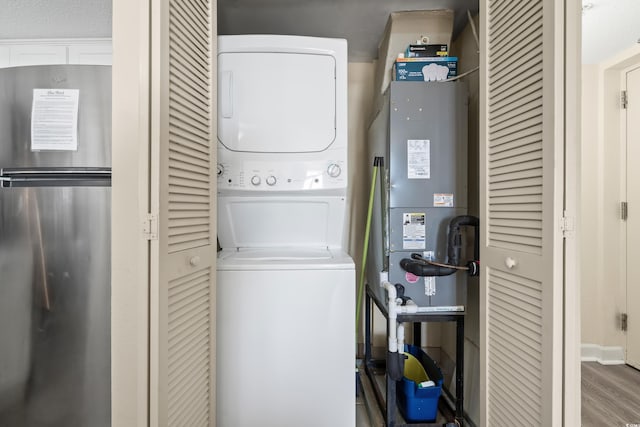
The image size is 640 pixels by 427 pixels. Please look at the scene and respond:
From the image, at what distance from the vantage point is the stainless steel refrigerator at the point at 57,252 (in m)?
1.15

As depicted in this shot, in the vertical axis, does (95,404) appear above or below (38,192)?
below

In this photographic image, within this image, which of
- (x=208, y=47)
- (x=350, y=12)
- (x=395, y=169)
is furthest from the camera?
(x=350, y=12)

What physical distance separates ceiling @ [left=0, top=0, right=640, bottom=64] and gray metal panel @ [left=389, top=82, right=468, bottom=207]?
62 cm

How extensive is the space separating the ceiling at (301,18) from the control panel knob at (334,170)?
3.26ft

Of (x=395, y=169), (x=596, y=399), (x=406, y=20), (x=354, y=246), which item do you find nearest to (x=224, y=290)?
(x=395, y=169)

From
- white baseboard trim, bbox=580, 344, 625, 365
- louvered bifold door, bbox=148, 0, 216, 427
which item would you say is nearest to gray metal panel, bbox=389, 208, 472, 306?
louvered bifold door, bbox=148, 0, 216, 427

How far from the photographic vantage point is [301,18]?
6.19 feet

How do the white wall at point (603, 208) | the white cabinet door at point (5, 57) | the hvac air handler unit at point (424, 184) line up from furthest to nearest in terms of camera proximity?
the white wall at point (603, 208)
the white cabinet door at point (5, 57)
the hvac air handler unit at point (424, 184)

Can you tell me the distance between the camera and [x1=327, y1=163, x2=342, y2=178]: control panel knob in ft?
5.39

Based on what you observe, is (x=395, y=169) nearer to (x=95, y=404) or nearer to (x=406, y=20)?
(x=406, y=20)

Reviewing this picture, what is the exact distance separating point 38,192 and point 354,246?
1.90 meters

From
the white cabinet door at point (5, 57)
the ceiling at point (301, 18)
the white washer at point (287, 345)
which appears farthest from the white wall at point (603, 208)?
the white cabinet door at point (5, 57)

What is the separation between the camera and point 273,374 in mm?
1368

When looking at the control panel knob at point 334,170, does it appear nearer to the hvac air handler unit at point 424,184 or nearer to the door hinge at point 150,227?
the hvac air handler unit at point 424,184
